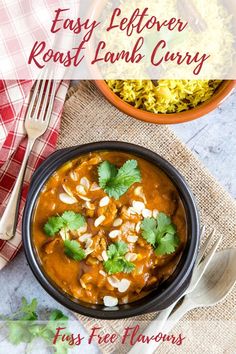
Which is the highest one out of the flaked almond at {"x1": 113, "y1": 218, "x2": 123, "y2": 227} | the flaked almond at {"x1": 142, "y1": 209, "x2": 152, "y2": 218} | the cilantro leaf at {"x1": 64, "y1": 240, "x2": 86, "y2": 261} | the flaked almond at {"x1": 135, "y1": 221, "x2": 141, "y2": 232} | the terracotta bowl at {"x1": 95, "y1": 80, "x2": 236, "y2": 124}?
the terracotta bowl at {"x1": 95, "y1": 80, "x2": 236, "y2": 124}

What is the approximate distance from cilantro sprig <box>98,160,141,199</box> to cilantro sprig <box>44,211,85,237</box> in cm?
13

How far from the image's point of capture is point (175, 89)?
1.94 metres

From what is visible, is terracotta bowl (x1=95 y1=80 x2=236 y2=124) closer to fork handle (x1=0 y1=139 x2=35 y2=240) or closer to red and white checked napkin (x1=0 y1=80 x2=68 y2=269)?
red and white checked napkin (x1=0 y1=80 x2=68 y2=269)

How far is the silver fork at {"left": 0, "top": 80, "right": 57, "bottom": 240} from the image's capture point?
1992 millimetres

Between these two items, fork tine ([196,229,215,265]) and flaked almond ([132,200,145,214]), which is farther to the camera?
fork tine ([196,229,215,265])

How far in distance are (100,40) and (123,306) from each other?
2.92ft

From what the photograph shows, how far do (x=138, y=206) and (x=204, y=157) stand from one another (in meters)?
0.45

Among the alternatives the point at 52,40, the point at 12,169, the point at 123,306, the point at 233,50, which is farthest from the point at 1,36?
the point at 123,306

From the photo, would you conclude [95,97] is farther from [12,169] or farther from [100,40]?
[12,169]

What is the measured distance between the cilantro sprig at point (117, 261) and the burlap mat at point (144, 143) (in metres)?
0.34

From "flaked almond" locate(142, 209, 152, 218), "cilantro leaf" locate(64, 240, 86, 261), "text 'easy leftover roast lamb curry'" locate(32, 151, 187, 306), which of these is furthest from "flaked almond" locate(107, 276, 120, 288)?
"flaked almond" locate(142, 209, 152, 218)

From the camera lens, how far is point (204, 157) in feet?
7.13

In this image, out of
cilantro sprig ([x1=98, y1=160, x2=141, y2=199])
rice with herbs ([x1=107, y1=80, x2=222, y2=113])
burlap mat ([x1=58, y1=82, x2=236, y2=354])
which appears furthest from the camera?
burlap mat ([x1=58, y1=82, x2=236, y2=354])

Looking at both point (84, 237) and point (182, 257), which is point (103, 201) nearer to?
point (84, 237)
